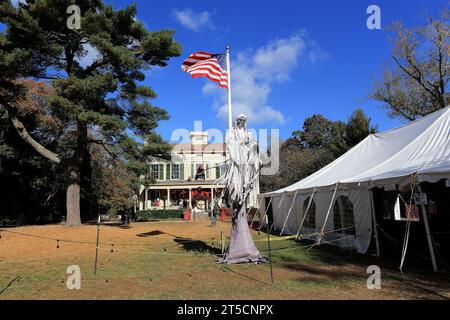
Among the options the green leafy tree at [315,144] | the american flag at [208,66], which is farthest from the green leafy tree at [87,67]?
the green leafy tree at [315,144]

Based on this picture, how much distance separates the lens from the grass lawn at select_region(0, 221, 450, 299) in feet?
21.0

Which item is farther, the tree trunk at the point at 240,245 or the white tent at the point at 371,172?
the tree trunk at the point at 240,245

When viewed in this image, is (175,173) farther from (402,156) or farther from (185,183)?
(402,156)

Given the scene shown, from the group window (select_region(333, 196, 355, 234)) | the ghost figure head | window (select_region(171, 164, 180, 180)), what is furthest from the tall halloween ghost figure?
window (select_region(171, 164, 180, 180))

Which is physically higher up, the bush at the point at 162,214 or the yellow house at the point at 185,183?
the yellow house at the point at 185,183

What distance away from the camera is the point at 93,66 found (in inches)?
846

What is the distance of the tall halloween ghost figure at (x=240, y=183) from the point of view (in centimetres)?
966

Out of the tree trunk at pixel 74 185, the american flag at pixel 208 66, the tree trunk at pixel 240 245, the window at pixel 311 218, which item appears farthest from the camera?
the tree trunk at pixel 74 185

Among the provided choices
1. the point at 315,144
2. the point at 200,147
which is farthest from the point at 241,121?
the point at 315,144

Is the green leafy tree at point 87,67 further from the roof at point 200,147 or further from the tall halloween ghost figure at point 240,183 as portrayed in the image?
the roof at point 200,147

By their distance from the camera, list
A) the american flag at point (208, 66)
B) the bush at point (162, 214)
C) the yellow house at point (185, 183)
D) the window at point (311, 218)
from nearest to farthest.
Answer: the american flag at point (208, 66), the window at point (311, 218), the bush at point (162, 214), the yellow house at point (185, 183)

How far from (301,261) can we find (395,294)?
3.76 m

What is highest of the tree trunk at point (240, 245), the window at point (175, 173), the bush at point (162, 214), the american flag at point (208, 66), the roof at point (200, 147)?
the roof at point (200, 147)

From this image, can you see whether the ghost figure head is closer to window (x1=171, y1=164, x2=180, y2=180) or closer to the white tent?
the white tent
